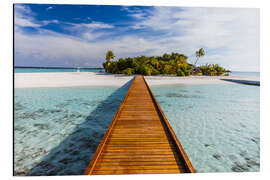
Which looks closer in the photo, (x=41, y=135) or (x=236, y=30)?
(x=41, y=135)

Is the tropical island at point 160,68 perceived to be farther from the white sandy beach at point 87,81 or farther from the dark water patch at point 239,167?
the dark water patch at point 239,167

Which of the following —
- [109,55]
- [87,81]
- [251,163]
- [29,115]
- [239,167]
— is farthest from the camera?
[109,55]

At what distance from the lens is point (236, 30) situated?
238 inches

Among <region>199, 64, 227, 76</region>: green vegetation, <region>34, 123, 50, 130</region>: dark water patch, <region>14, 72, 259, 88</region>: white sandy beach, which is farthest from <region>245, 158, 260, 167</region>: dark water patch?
<region>199, 64, 227, 76</region>: green vegetation

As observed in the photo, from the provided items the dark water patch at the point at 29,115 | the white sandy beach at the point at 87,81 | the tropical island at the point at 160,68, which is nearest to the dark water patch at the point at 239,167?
the dark water patch at the point at 29,115

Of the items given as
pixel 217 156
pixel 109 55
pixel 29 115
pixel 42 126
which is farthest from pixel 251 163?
pixel 109 55

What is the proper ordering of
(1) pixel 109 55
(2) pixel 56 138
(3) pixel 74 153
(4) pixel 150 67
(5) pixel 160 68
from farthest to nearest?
(1) pixel 109 55 < (5) pixel 160 68 < (4) pixel 150 67 < (2) pixel 56 138 < (3) pixel 74 153

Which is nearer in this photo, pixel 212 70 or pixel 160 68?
pixel 160 68

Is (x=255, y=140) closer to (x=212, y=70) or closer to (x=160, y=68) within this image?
(x=160, y=68)

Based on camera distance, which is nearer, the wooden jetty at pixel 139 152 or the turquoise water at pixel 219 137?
the wooden jetty at pixel 139 152

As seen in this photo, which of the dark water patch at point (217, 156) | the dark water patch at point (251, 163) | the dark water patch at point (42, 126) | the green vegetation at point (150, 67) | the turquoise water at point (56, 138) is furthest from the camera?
the green vegetation at point (150, 67)
